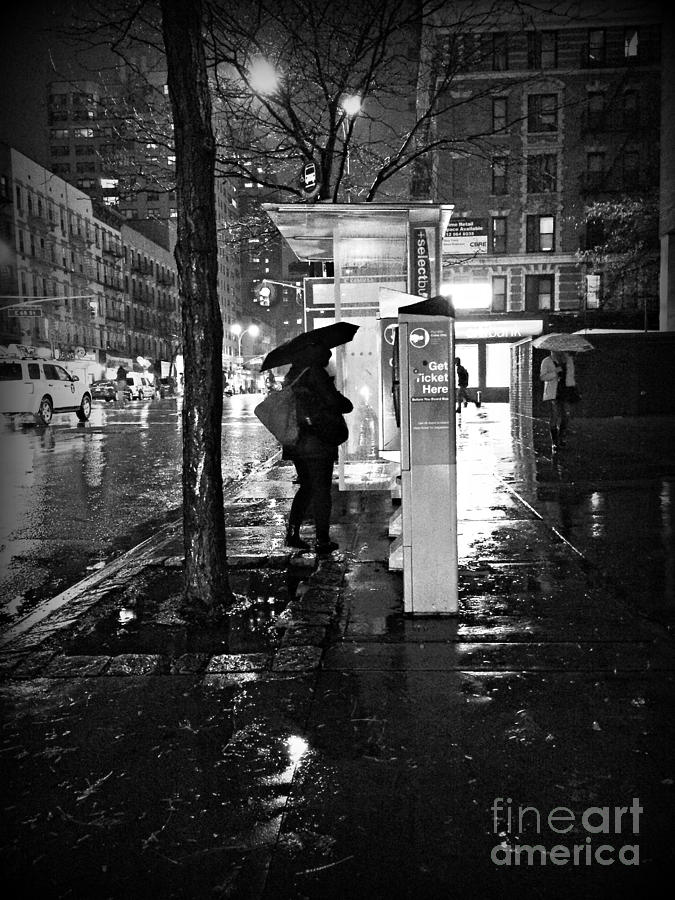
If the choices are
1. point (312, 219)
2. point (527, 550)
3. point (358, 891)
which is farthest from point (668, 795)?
point (312, 219)

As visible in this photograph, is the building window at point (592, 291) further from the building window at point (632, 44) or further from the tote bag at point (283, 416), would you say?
the tote bag at point (283, 416)

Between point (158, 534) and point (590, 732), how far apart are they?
226 inches

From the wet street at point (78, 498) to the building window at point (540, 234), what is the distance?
81.1 ft

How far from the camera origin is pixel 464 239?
33.2m

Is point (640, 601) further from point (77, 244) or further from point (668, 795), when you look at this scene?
point (77, 244)

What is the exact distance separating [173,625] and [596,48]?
4074 centimetres

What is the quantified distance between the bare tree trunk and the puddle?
0.19m

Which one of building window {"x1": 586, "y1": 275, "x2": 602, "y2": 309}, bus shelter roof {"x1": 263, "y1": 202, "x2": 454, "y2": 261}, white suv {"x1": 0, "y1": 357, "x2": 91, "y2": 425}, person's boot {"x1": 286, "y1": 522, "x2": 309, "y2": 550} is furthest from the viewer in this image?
building window {"x1": 586, "y1": 275, "x2": 602, "y2": 309}

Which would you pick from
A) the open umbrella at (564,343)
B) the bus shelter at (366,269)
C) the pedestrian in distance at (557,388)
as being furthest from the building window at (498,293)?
the bus shelter at (366,269)

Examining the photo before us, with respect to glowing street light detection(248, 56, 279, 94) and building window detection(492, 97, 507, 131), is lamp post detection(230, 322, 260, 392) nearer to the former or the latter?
building window detection(492, 97, 507, 131)

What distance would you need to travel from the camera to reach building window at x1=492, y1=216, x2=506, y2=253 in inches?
1563

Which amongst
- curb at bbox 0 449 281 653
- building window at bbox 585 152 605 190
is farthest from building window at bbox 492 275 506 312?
curb at bbox 0 449 281 653

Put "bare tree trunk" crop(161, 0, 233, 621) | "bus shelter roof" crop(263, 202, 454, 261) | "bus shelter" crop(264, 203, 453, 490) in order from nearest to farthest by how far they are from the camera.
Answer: "bare tree trunk" crop(161, 0, 233, 621)
"bus shelter roof" crop(263, 202, 454, 261)
"bus shelter" crop(264, 203, 453, 490)

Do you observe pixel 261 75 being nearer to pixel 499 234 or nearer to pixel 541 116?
pixel 499 234
